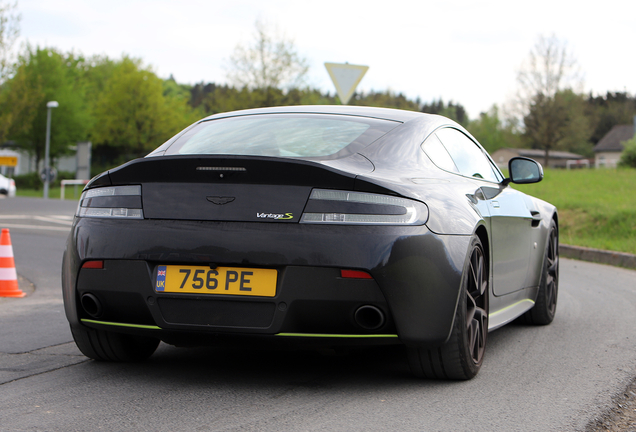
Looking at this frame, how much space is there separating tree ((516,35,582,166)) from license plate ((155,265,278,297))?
54368mm

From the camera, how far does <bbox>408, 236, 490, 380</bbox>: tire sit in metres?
3.46

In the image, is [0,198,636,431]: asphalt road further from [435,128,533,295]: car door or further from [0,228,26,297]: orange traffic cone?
[0,228,26,297]: orange traffic cone

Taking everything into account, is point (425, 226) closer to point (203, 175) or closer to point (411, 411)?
point (411, 411)

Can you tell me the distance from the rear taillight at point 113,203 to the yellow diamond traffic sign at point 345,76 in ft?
30.4

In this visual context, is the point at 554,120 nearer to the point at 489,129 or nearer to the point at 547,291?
the point at 547,291

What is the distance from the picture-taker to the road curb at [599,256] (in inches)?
411

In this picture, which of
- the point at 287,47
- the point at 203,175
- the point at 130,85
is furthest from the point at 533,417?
the point at 130,85

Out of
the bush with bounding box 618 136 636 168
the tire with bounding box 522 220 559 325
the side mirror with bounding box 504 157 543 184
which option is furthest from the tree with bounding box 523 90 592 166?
the side mirror with bounding box 504 157 543 184

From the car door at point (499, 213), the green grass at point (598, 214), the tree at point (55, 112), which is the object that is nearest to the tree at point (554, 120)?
the tree at point (55, 112)

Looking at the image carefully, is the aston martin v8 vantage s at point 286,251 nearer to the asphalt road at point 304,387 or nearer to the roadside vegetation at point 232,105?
the asphalt road at point 304,387

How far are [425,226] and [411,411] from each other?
0.81 metres

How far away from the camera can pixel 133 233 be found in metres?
3.34

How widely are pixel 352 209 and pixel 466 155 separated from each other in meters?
1.68

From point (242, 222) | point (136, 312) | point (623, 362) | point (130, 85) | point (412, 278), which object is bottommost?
point (623, 362)
